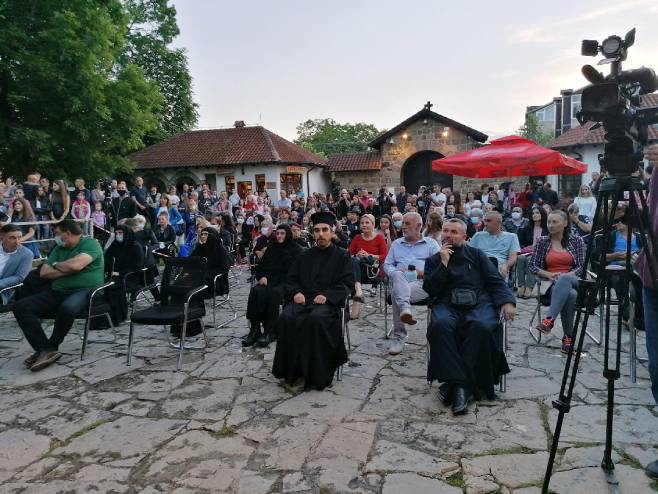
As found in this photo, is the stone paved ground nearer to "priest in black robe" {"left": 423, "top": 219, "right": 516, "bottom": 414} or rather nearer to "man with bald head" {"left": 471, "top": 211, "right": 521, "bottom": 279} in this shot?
"priest in black robe" {"left": 423, "top": 219, "right": 516, "bottom": 414}

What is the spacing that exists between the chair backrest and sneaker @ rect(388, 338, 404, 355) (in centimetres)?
222

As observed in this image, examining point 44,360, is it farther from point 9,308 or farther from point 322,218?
point 322,218

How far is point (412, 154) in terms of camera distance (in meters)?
24.5

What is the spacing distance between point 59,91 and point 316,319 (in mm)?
15410

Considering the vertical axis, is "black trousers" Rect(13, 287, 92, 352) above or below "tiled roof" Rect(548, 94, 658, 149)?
below

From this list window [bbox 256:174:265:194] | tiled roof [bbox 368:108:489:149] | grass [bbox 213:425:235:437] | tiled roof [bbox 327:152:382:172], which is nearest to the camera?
grass [bbox 213:425:235:437]

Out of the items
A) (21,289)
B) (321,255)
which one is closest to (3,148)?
(21,289)

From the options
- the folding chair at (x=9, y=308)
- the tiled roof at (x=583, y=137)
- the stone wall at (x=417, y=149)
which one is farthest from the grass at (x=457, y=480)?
the tiled roof at (x=583, y=137)

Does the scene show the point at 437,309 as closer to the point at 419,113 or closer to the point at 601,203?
the point at 601,203

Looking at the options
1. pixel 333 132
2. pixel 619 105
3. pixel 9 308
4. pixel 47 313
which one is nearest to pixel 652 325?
pixel 619 105

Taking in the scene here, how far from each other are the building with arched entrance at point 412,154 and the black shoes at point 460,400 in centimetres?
2102

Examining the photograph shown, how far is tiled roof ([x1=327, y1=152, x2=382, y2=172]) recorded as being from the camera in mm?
25266

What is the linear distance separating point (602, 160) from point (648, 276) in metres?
0.74

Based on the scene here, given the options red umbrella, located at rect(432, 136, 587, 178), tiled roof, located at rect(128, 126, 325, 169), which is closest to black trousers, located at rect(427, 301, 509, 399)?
red umbrella, located at rect(432, 136, 587, 178)
